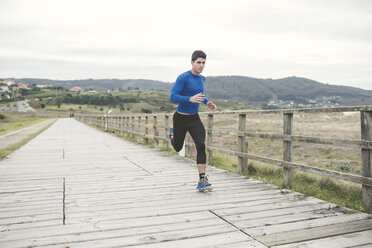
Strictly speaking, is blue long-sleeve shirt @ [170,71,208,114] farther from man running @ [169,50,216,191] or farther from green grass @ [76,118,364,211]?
green grass @ [76,118,364,211]

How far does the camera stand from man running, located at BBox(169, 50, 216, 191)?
16.0ft

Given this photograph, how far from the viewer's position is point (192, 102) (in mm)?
4906

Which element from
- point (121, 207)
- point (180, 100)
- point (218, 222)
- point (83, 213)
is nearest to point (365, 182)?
point (218, 222)

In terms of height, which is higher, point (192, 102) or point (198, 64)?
point (198, 64)

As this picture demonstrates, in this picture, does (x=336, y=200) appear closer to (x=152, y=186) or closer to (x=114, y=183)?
(x=152, y=186)

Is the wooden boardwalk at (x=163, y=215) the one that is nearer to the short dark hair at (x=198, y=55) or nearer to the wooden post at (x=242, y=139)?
the wooden post at (x=242, y=139)

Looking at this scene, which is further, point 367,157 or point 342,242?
point 367,157

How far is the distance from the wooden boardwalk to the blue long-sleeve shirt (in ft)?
4.03

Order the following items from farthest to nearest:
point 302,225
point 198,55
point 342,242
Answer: point 198,55
point 302,225
point 342,242

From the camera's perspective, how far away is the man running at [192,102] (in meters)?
4.87

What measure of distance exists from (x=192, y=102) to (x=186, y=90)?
208 mm

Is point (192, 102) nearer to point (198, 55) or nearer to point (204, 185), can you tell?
point (198, 55)

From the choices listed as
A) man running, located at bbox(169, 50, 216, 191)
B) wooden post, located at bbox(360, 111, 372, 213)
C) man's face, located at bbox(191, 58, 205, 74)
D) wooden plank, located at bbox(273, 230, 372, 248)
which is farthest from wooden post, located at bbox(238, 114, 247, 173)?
wooden plank, located at bbox(273, 230, 372, 248)

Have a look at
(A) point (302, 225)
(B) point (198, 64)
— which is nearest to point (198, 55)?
(B) point (198, 64)
